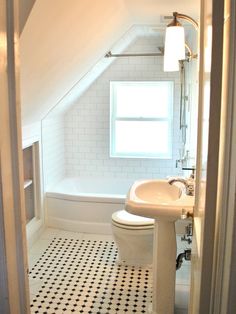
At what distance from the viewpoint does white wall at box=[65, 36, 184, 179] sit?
430cm

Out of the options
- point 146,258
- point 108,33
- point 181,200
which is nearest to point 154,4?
point 108,33

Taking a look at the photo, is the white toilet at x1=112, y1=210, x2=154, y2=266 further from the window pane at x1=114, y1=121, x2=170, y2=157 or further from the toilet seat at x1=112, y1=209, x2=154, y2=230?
the window pane at x1=114, y1=121, x2=170, y2=157

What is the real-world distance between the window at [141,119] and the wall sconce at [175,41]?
6.44 feet

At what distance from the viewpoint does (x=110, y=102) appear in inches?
176

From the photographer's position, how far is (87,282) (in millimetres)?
2746

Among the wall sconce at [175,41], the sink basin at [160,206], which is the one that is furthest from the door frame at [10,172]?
the wall sconce at [175,41]

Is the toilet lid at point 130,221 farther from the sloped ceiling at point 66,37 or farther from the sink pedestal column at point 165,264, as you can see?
the sloped ceiling at point 66,37

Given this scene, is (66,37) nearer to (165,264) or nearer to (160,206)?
(160,206)

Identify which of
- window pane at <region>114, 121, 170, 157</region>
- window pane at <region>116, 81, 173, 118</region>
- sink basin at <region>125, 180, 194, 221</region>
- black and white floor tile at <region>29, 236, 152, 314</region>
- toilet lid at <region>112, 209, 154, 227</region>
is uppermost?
window pane at <region>116, 81, 173, 118</region>

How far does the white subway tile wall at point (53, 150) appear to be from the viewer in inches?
152

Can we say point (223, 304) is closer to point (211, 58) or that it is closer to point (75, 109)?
point (211, 58)

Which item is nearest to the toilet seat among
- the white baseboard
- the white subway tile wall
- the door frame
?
the white baseboard

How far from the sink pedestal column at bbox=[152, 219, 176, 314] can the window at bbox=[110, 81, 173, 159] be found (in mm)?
2413

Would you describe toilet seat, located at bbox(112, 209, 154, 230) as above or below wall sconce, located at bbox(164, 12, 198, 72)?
below
